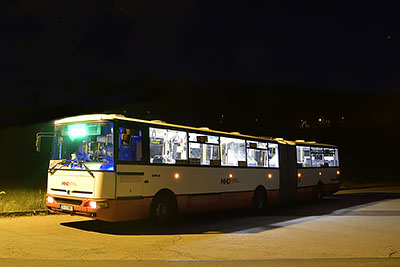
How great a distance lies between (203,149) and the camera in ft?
44.1

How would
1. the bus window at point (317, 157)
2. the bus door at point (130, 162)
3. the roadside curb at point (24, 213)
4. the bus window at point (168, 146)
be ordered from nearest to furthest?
the bus door at point (130, 162)
the bus window at point (168, 146)
the roadside curb at point (24, 213)
the bus window at point (317, 157)

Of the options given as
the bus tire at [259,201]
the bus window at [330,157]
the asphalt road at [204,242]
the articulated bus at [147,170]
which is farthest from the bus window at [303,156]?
the asphalt road at [204,242]

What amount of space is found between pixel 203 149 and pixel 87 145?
4.20 meters

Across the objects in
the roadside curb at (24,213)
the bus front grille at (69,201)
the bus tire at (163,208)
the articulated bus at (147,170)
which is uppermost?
the articulated bus at (147,170)

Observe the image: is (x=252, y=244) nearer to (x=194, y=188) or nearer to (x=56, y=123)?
(x=194, y=188)

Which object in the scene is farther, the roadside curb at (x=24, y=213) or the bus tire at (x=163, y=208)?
the roadside curb at (x=24, y=213)

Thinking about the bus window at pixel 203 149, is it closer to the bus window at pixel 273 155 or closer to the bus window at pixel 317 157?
the bus window at pixel 273 155

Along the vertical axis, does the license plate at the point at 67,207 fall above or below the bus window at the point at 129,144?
below

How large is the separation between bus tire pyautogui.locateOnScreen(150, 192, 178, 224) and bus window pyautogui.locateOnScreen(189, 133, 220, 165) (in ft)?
5.02

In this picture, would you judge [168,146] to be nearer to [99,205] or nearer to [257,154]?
[99,205]

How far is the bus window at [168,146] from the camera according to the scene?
11.5 m

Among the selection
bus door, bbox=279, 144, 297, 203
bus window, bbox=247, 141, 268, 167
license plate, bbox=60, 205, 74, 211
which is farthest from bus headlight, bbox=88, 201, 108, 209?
bus door, bbox=279, 144, 297, 203

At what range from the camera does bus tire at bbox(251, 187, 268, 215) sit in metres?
16.0

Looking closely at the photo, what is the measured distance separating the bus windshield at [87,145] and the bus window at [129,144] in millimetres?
258
